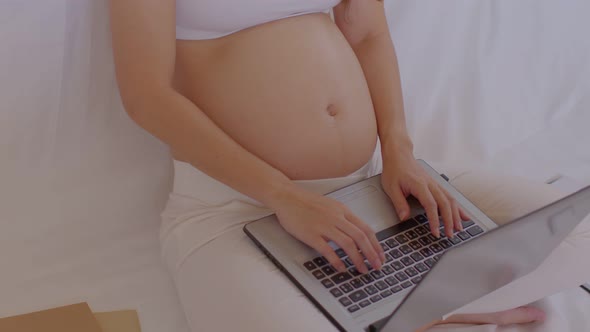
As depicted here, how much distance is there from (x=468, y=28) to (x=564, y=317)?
76 centimetres

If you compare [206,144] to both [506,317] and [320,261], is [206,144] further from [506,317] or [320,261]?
[506,317]

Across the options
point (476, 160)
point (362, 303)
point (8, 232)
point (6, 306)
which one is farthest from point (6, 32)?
point (476, 160)

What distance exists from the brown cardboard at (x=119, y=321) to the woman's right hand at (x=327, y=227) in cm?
27

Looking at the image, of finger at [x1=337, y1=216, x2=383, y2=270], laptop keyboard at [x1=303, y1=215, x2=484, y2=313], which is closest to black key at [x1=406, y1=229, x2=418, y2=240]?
laptop keyboard at [x1=303, y1=215, x2=484, y2=313]

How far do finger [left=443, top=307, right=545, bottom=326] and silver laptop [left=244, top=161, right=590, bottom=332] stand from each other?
10 cm

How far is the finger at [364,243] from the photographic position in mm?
1069

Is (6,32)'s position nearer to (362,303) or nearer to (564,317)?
(362,303)

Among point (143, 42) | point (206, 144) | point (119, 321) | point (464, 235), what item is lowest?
point (119, 321)

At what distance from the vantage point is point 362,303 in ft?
3.43

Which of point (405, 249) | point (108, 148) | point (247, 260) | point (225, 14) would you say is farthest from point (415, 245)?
point (108, 148)

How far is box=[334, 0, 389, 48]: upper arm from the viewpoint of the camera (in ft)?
4.58

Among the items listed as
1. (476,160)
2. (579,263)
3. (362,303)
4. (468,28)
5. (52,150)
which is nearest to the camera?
(362,303)

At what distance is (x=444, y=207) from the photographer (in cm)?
118

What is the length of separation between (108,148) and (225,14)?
36 centimetres
